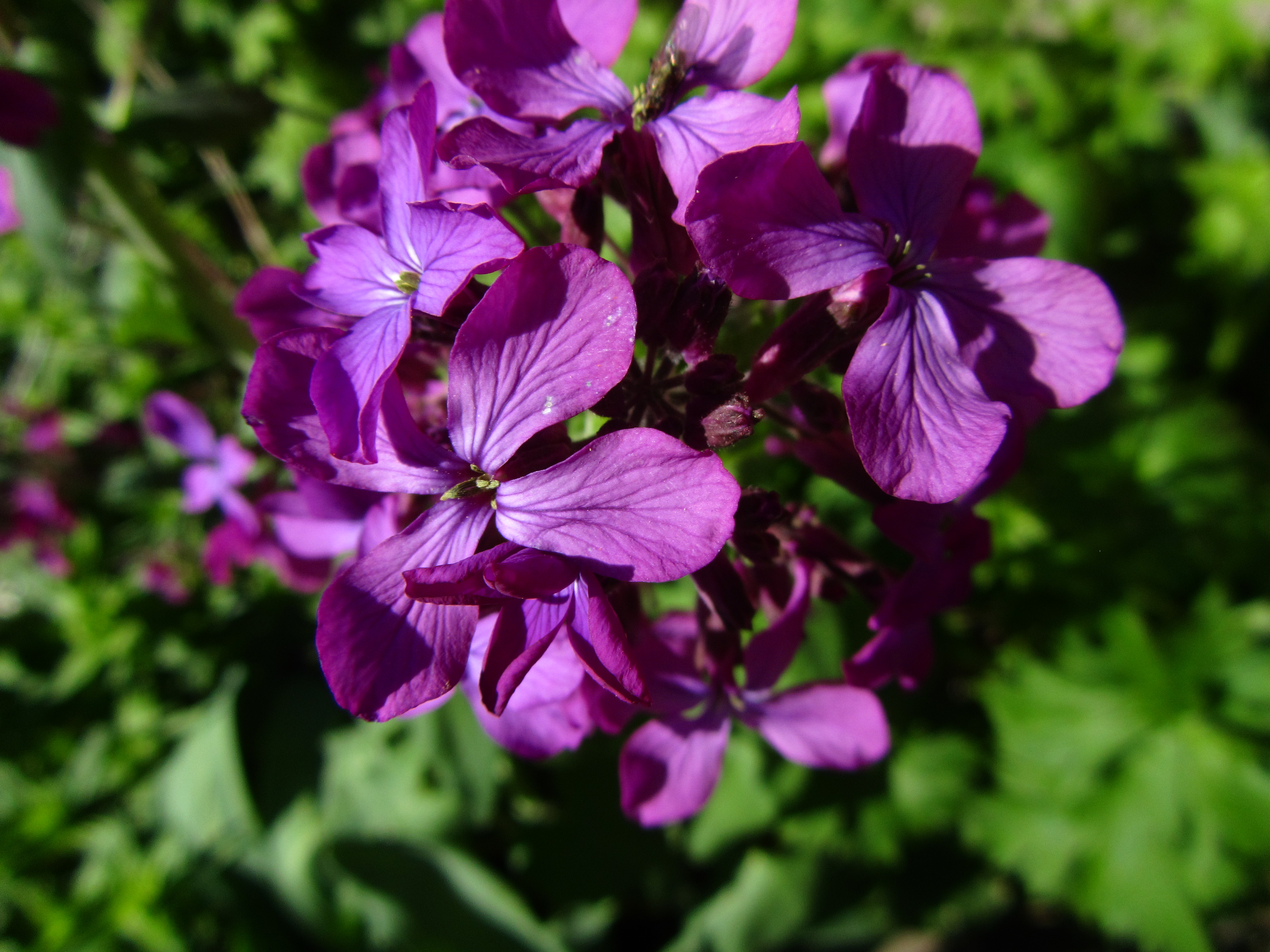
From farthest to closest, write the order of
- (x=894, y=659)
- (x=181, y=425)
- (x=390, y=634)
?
(x=181, y=425) → (x=894, y=659) → (x=390, y=634)

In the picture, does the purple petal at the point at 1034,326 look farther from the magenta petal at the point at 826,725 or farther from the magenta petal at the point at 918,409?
the magenta petal at the point at 826,725

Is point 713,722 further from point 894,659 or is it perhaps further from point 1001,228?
point 1001,228

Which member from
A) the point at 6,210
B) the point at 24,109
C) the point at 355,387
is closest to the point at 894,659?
the point at 355,387

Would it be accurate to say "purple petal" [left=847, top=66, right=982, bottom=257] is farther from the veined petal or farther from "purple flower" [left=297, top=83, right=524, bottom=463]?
the veined petal

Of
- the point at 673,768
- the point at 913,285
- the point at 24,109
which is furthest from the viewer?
the point at 24,109

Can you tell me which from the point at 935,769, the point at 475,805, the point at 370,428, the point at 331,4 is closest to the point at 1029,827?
the point at 935,769

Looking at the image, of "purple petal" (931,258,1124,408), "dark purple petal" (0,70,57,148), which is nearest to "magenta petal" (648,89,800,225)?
"purple petal" (931,258,1124,408)
